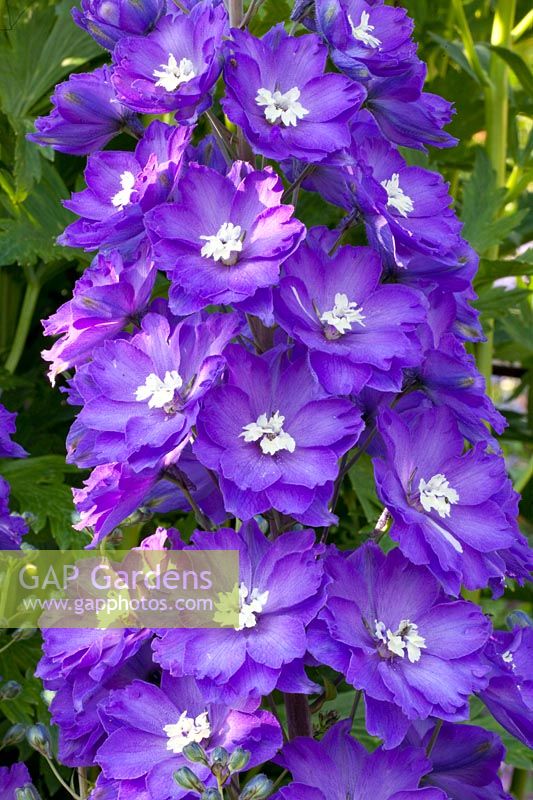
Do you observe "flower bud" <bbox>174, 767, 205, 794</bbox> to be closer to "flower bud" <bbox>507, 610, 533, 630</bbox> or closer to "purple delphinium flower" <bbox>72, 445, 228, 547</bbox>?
"purple delphinium flower" <bbox>72, 445, 228, 547</bbox>

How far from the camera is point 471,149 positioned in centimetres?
169

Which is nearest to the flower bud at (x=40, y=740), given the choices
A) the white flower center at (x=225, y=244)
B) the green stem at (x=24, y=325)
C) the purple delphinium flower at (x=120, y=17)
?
the white flower center at (x=225, y=244)

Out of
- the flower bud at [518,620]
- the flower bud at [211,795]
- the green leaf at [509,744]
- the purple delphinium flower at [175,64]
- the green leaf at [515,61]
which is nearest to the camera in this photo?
the flower bud at [211,795]

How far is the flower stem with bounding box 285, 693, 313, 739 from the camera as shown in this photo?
740 millimetres

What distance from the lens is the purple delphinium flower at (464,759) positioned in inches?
29.3

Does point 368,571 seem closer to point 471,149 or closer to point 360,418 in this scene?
point 360,418

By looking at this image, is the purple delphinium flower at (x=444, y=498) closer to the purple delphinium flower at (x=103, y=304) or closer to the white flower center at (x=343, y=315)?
the white flower center at (x=343, y=315)

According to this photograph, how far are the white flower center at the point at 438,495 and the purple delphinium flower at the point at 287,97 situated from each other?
21cm

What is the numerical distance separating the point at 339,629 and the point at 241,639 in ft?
0.19

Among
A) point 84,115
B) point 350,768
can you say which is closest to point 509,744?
point 350,768

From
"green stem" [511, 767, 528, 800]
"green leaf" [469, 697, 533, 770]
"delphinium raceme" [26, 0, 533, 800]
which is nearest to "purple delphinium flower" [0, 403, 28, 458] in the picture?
"delphinium raceme" [26, 0, 533, 800]

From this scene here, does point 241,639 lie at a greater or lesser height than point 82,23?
lesser

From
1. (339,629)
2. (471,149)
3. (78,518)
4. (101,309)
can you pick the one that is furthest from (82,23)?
(471,149)

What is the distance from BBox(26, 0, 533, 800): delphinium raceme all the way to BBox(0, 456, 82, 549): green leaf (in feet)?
1.85
